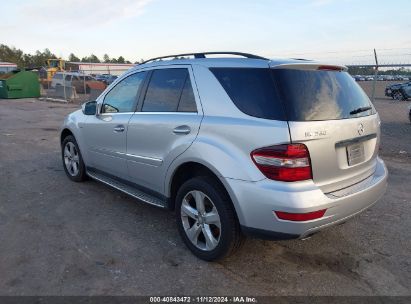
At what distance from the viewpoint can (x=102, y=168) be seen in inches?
198

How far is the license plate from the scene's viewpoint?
332 cm

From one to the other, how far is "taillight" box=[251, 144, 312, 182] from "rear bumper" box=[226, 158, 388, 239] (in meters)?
0.06

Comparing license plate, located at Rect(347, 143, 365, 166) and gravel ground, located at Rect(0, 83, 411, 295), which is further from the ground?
license plate, located at Rect(347, 143, 365, 166)

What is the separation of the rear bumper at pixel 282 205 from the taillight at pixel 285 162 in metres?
0.06

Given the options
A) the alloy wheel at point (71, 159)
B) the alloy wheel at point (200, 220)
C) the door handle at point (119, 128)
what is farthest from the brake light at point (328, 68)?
the alloy wheel at point (71, 159)

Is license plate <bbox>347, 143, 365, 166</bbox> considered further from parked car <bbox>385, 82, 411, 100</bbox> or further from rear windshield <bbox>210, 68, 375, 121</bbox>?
parked car <bbox>385, 82, 411, 100</bbox>

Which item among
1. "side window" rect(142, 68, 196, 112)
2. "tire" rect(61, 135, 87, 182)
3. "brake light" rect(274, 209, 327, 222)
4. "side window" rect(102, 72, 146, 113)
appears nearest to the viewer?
"brake light" rect(274, 209, 327, 222)

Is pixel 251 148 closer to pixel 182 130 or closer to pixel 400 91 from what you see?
pixel 182 130

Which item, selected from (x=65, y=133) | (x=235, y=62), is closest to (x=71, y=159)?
(x=65, y=133)

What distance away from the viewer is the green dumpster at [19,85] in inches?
976

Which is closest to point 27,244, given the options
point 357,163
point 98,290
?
point 98,290

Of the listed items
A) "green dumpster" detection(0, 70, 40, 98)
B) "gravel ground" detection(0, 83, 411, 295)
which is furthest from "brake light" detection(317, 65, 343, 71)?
"green dumpster" detection(0, 70, 40, 98)

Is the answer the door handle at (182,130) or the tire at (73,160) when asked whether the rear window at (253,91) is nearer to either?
the door handle at (182,130)

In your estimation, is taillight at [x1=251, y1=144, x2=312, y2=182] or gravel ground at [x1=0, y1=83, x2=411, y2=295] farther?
gravel ground at [x1=0, y1=83, x2=411, y2=295]
